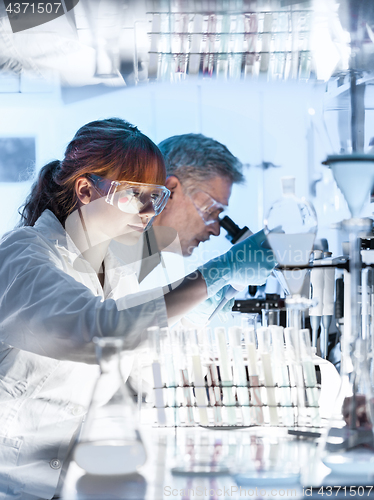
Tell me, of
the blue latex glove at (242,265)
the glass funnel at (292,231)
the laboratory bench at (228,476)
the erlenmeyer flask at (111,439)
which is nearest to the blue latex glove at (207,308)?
the blue latex glove at (242,265)

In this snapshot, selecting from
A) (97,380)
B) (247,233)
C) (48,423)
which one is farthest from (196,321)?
(97,380)

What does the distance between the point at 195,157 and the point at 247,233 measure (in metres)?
0.38

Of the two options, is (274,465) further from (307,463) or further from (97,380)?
(97,380)

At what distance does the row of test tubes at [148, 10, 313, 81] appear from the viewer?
172cm

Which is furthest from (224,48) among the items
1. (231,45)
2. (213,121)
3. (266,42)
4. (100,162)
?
(100,162)

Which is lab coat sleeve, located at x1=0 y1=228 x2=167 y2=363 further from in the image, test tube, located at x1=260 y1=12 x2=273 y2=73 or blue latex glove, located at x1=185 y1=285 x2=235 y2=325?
test tube, located at x1=260 y1=12 x2=273 y2=73

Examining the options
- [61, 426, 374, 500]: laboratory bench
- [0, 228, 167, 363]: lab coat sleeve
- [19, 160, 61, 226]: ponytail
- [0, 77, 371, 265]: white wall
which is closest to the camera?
[61, 426, 374, 500]: laboratory bench

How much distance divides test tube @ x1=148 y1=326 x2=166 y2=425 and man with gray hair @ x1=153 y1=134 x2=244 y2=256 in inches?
31.2

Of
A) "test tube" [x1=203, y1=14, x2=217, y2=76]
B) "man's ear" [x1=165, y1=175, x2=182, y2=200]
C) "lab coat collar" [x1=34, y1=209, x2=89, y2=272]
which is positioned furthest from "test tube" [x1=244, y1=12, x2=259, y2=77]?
"lab coat collar" [x1=34, y1=209, x2=89, y2=272]

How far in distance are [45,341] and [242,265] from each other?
577 millimetres

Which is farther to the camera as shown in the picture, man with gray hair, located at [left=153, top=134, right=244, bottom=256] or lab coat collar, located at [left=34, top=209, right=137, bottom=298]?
man with gray hair, located at [left=153, top=134, right=244, bottom=256]

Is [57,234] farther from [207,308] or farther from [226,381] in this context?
[226,381]

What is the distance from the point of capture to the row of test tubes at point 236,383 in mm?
1289

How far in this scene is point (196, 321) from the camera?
1.81 metres
